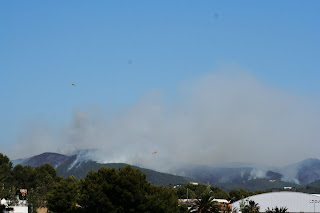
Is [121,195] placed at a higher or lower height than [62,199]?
higher

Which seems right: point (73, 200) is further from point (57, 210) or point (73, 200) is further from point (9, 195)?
point (9, 195)

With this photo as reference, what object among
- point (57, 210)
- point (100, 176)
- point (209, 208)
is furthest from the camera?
point (57, 210)

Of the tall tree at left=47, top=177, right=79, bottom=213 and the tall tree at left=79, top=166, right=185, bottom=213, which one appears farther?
the tall tree at left=47, top=177, right=79, bottom=213

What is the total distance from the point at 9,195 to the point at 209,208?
3656 inches

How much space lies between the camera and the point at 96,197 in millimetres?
117312

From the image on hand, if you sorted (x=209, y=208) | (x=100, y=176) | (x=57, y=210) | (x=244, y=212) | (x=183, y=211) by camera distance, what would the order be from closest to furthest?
(x=209, y=208)
(x=100, y=176)
(x=183, y=211)
(x=57, y=210)
(x=244, y=212)

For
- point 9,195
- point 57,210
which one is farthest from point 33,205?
point 9,195

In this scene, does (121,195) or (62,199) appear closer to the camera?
(121,195)

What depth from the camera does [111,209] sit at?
377ft

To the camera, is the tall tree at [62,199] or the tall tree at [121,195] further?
the tall tree at [62,199]

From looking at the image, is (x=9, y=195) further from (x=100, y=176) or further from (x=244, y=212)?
(x=244, y=212)

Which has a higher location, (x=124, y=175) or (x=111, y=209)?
(x=124, y=175)

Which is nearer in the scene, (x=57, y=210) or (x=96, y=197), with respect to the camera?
(x=96, y=197)

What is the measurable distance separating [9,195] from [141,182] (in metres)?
74.5
